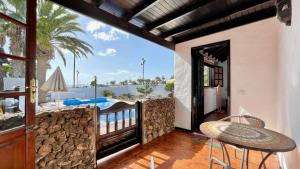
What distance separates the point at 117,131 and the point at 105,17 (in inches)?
85.3

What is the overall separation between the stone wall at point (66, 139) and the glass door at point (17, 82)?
11.8 inches

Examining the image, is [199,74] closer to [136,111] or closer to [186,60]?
[186,60]

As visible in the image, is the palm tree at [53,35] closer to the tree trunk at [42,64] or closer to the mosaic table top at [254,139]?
the tree trunk at [42,64]

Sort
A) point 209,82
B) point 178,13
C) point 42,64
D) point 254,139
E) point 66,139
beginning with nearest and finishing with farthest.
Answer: point 254,139
point 66,139
point 178,13
point 42,64
point 209,82

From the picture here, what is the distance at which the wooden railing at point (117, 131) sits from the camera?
2.62m

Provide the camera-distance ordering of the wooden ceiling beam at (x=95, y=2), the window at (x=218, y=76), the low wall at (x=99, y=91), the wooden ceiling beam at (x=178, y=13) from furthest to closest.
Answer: the low wall at (x=99, y=91) → the window at (x=218, y=76) → the wooden ceiling beam at (x=178, y=13) → the wooden ceiling beam at (x=95, y=2)

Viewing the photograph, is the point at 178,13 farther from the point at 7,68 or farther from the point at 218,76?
the point at 218,76

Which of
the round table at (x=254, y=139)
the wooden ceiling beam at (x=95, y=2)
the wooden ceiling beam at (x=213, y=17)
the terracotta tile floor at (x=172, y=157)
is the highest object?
the wooden ceiling beam at (x=213, y=17)

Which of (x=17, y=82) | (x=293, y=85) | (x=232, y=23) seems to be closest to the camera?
(x=17, y=82)

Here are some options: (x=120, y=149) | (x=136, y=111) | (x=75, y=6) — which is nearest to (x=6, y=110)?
(x=75, y=6)

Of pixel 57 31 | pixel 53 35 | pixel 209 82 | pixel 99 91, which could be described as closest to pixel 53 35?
pixel 53 35

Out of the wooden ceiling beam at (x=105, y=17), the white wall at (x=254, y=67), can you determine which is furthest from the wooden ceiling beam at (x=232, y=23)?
the wooden ceiling beam at (x=105, y=17)

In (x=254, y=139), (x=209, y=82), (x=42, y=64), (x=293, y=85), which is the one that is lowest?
(x=254, y=139)

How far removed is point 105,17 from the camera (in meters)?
2.67
